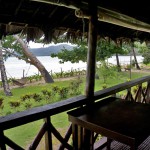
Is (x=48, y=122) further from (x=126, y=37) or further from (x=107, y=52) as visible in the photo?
(x=107, y=52)

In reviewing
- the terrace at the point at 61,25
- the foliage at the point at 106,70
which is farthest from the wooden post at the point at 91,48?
the foliage at the point at 106,70

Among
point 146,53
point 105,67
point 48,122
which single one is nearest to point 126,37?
point 48,122

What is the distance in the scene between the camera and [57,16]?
1.92 m

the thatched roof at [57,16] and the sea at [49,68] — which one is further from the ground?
the thatched roof at [57,16]

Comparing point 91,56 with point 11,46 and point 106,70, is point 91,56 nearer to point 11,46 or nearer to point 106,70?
point 106,70

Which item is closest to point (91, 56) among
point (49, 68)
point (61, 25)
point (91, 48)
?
point (91, 48)

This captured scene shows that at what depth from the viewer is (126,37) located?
10.9 ft

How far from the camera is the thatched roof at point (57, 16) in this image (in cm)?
157

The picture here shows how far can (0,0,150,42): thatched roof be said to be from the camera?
1.57 metres

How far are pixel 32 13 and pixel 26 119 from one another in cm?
94

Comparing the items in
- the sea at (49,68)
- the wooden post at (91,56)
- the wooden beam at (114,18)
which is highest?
the wooden beam at (114,18)

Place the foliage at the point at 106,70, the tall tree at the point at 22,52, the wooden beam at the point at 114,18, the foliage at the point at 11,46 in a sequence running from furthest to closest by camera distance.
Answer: the tall tree at the point at 22,52 < the foliage at the point at 11,46 < the foliage at the point at 106,70 < the wooden beam at the point at 114,18

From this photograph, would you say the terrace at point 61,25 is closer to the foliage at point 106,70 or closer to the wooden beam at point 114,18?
the wooden beam at point 114,18

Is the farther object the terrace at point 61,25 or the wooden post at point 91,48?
the wooden post at point 91,48
